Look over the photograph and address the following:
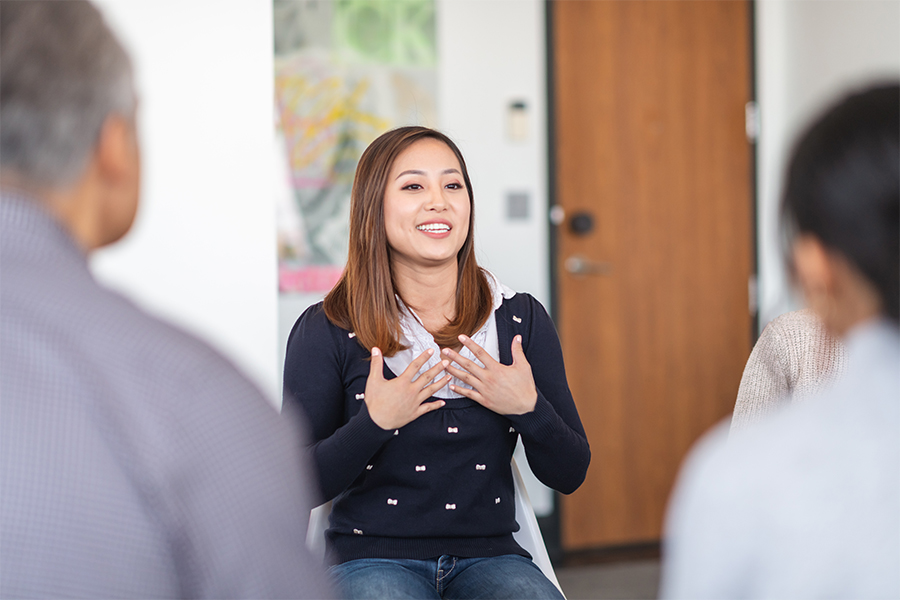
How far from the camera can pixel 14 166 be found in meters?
0.68

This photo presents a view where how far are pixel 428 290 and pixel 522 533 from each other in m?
0.54

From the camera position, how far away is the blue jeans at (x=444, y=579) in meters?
1.31

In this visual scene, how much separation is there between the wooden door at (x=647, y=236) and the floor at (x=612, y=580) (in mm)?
160

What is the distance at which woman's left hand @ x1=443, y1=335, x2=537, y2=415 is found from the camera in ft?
4.63

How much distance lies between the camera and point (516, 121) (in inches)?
119

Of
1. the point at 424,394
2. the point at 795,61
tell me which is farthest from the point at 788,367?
the point at 795,61

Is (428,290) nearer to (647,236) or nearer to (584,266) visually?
(584,266)

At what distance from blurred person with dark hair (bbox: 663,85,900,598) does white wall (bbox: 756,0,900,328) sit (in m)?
2.59

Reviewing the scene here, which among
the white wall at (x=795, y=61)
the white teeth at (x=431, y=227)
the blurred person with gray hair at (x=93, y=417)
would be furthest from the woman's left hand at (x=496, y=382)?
the white wall at (x=795, y=61)

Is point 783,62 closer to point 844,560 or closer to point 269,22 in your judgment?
point 269,22

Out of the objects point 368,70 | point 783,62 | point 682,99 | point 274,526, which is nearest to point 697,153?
point 682,99

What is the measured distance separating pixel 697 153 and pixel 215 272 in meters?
2.32

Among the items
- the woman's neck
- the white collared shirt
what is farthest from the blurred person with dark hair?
the woman's neck

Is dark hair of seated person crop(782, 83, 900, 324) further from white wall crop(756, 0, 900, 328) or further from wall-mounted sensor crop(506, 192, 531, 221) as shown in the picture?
white wall crop(756, 0, 900, 328)
